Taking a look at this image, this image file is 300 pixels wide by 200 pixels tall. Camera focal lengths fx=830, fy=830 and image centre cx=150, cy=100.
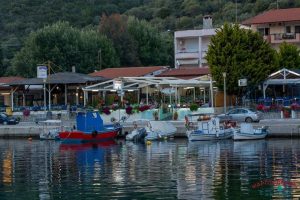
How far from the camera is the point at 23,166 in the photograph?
46.4 metres

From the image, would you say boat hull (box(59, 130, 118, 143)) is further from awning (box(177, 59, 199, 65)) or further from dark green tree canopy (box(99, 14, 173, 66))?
dark green tree canopy (box(99, 14, 173, 66))

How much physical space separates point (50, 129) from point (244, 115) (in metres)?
16.2

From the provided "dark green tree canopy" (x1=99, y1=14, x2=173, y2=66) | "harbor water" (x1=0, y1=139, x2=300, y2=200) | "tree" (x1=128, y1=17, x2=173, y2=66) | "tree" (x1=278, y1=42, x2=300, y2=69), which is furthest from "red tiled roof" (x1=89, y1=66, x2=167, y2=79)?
"harbor water" (x1=0, y1=139, x2=300, y2=200)

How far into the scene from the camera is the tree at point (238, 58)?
247 ft

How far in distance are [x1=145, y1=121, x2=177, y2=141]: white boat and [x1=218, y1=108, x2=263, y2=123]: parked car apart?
5.43 metres

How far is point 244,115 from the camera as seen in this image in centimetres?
6650

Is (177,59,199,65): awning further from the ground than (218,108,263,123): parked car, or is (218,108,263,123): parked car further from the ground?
(177,59,199,65): awning

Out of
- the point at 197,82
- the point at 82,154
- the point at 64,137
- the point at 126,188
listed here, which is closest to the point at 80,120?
the point at 64,137

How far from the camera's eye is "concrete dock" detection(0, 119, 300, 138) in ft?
196

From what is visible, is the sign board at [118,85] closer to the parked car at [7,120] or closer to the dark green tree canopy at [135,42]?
the parked car at [7,120]

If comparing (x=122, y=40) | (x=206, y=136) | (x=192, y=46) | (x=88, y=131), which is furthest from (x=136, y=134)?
(x=122, y=40)

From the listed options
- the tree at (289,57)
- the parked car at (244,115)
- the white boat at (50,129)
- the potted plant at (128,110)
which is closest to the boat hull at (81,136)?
the white boat at (50,129)

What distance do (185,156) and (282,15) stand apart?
166 feet

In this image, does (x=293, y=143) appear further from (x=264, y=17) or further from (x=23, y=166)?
(x=264, y=17)
